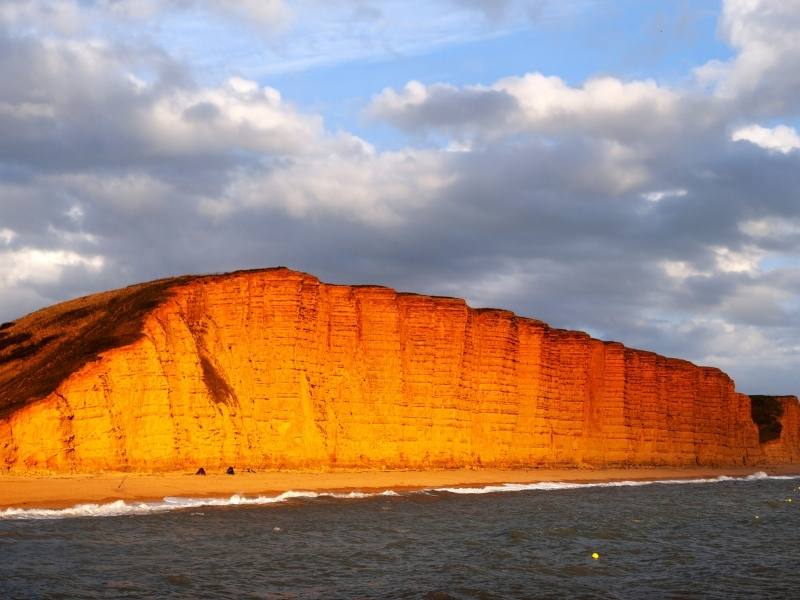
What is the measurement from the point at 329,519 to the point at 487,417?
75.1ft

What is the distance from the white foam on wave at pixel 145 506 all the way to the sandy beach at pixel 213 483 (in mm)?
403

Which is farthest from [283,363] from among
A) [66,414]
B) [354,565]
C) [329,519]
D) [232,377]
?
[354,565]

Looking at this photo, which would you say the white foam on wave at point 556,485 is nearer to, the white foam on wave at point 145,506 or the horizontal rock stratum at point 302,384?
the horizontal rock stratum at point 302,384

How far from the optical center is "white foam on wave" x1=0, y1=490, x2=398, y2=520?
77.2ft

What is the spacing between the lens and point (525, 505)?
33406 millimetres

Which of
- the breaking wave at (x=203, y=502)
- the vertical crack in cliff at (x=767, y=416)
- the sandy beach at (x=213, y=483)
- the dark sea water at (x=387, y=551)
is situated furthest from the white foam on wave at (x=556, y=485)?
the vertical crack in cliff at (x=767, y=416)

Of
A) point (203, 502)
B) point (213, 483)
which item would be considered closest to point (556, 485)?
point (213, 483)

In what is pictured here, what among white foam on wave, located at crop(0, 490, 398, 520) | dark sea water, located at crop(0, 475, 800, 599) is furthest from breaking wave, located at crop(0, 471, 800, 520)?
dark sea water, located at crop(0, 475, 800, 599)

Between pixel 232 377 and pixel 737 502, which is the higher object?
pixel 232 377

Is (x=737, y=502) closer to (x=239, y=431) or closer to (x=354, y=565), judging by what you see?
(x=239, y=431)

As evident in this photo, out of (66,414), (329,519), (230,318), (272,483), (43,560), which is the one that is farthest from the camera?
(230,318)

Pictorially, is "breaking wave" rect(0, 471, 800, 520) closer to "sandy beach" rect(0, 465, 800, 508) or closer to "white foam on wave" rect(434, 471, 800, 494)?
Result: "white foam on wave" rect(434, 471, 800, 494)

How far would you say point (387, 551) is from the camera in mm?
20953

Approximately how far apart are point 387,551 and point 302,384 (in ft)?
61.1
